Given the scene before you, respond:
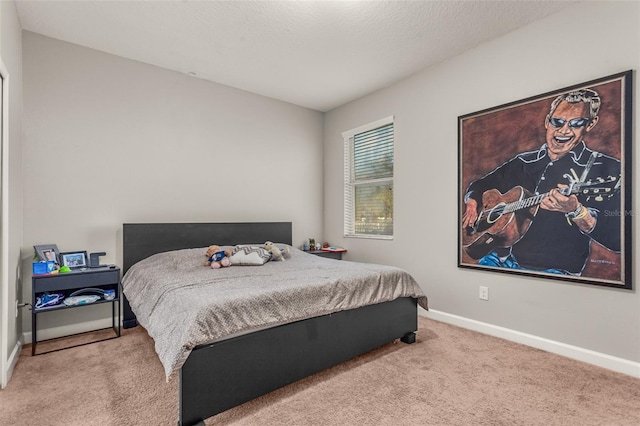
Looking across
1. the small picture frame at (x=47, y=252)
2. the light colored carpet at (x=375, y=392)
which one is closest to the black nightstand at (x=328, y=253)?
the light colored carpet at (x=375, y=392)

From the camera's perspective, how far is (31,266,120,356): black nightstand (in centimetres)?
241

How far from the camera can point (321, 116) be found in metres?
4.75

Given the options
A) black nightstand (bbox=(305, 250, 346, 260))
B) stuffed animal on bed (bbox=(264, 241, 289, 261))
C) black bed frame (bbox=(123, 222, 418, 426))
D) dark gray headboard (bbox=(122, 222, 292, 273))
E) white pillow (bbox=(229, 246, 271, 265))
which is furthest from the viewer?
black nightstand (bbox=(305, 250, 346, 260))

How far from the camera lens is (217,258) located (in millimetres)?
2904

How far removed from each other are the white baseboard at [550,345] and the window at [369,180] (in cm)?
117

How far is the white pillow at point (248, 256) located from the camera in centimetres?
298

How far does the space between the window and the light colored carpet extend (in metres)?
1.80

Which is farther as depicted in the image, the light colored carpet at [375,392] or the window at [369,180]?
the window at [369,180]

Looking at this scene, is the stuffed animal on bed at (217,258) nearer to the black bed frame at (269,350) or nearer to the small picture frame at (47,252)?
the black bed frame at (269,350)

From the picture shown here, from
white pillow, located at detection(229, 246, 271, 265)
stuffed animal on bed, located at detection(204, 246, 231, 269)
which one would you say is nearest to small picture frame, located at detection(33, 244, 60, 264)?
stuffed animal on bed, located at detection(204, 246, 231, 269)

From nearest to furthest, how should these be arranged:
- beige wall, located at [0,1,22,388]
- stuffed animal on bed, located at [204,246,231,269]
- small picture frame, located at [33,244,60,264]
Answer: beige wall, located at [0,1,22,388]
small picture frame, located at [33,244,60,264]
stuffed animal on bed, located at [204,246,231,269]

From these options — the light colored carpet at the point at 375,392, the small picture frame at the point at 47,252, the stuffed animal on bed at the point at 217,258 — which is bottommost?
the light colored carpet at the point at 375,392

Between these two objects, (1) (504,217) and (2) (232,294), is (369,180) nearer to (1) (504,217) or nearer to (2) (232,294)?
(1) (504,217)

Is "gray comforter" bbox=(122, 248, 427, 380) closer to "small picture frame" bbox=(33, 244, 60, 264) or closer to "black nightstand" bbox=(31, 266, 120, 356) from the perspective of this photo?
"black nightstand" bbox=(31, 266, 120, 356)
